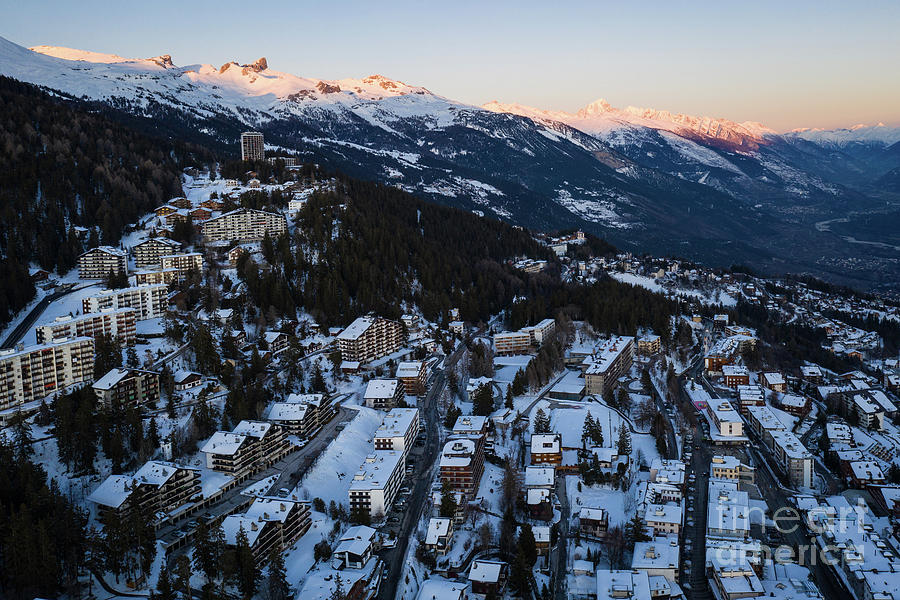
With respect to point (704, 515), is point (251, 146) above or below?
above

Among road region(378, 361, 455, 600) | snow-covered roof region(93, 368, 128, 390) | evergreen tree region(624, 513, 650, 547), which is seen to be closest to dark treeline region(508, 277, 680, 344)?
road region(378, 361, 455, 600)

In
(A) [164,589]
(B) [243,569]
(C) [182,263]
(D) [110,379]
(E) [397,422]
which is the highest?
(C) [182,263]

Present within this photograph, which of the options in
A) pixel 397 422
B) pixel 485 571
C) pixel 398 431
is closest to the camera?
pixel 485 571

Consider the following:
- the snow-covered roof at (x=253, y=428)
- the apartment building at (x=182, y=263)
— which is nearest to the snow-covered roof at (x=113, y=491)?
the snow-covered roof at (x=253, y=428)

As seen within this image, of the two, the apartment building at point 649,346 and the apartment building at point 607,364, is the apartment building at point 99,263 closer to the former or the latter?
the apartment building at point 607,364

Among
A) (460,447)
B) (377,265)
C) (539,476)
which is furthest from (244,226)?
(539,476)

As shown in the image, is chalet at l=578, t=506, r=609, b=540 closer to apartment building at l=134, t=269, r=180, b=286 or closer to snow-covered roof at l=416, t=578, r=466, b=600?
snow-covered roof at l=416, t=578, r=466, b=600

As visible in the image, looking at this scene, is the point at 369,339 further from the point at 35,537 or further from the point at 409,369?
the point at 35,537
